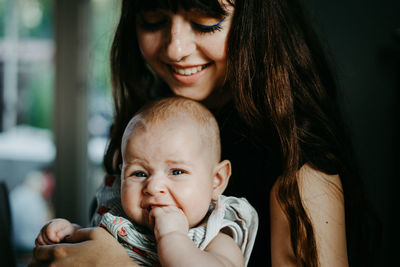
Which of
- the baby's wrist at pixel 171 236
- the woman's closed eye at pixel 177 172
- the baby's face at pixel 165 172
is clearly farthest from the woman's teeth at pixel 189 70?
the baby's wrist at pixel 171 236

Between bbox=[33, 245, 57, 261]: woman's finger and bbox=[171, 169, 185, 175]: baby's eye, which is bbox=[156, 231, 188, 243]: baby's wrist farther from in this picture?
bbox=[33, 245, 57, 261]: woman's finger

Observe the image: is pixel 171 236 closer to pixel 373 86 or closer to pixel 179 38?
pixel 179 38

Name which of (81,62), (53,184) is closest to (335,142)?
(81,62)

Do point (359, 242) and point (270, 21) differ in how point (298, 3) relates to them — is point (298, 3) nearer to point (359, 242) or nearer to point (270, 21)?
point (270, 21)

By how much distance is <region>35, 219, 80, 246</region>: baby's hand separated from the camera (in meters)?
1.01

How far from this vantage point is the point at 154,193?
0.87m

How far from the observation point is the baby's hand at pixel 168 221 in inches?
32.5

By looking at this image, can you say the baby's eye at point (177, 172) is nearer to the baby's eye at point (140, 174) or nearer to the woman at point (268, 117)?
the baby's eye at point (140, 174)

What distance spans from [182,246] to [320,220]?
40 cm

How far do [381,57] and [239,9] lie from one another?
0.96 meters

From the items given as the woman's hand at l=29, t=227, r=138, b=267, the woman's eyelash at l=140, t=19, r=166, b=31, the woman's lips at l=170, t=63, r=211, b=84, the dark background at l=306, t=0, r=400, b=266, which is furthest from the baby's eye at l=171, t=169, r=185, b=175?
the dark background at l=306, t=0, r=400, b=266

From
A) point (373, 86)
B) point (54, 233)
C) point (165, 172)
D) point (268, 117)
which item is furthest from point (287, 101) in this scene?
point (373, 86)

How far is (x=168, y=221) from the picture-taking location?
84cm

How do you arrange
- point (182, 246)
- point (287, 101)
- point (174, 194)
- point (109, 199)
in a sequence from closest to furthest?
point (182, 246) < point (174, 194) < point (287, 101) < point (109, 199)
